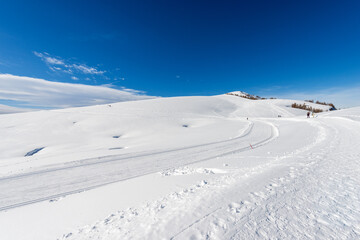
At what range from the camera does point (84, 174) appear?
5.09 meters

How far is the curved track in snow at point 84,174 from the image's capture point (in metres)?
4.02

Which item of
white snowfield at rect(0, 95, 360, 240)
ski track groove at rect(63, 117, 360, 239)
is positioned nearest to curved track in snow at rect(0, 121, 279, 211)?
white snowfield at rect(0, 95, 360, 240)

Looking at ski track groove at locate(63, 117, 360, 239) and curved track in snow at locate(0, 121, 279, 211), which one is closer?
ski track groove at locate(63, 117, 360, 239)

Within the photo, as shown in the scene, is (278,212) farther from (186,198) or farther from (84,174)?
(84,174)

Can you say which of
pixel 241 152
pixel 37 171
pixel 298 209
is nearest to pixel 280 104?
pixel 241 152

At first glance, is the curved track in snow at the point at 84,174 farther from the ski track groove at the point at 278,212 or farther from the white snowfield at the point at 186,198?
the ski track groove at the point at 278,212

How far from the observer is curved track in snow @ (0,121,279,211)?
4.02 meters

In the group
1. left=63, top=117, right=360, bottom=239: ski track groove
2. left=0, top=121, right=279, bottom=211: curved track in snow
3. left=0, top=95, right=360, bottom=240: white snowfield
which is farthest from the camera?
left=0, top=121, right=279, bottom=211: curved track in snow

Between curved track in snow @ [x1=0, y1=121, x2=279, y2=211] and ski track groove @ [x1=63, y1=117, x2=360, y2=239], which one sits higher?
ski track groove @ [x1=63, y1=117, x2=360, y2=239]

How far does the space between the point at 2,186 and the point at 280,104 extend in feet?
159

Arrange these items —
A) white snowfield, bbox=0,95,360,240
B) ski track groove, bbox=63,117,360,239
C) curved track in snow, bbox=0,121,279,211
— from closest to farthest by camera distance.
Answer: ski track groove, bbox=63,117,360,239
white snowfield, bbox=0,95,360,240
curved track in snow, bbox=0,121,279,211

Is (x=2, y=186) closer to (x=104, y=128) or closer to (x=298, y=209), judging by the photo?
(x=298, y=209)

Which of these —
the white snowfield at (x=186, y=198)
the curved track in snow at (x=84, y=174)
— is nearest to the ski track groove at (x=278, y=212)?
the white snowfield at (x=186, y=198)

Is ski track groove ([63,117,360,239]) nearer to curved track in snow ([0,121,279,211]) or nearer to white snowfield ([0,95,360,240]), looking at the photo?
white snowfield ([0,95,360,240])
